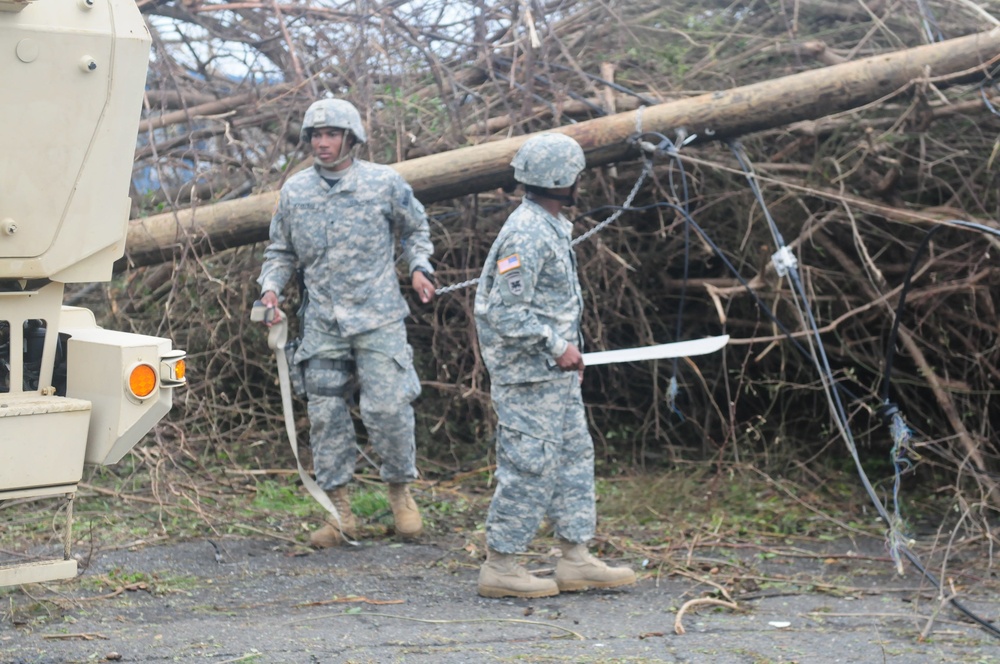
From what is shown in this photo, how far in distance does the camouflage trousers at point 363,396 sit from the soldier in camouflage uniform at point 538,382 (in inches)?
35.0

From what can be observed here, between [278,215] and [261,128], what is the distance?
185 cm

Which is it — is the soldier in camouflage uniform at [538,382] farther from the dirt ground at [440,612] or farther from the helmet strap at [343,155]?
the helmet strap at [343,155]

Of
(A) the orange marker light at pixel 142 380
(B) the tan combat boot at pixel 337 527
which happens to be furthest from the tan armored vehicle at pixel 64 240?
(B) the tan combat boot at pixel 337 527

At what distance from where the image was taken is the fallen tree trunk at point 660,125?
19.1 ft

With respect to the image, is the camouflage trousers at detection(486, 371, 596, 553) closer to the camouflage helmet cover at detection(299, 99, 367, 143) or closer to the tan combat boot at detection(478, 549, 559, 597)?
the tan combat boot at detection(478, 549, 559, 597)

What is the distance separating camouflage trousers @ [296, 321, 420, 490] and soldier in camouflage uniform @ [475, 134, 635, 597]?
2.91 ft

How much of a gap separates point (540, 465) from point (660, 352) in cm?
100

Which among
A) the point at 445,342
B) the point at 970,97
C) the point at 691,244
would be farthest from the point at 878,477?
the point at 445,342

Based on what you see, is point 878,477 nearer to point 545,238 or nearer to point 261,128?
point 545,238

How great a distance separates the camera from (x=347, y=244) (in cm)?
547

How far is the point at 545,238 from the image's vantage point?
4605mm

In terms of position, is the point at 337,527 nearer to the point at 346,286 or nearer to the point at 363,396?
the point at 363,396

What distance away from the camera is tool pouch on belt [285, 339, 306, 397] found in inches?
223

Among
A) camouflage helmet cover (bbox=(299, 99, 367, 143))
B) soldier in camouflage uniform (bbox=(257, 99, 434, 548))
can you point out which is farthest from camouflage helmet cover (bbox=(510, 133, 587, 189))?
camouflage helmet cover (bbox=(299, 99, 367, 143))
